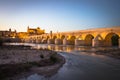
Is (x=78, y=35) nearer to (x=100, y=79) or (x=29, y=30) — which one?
(x=100, y=79)

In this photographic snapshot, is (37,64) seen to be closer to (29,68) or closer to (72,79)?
(29,68)

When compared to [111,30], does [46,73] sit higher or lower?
lower

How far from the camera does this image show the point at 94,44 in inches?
1758

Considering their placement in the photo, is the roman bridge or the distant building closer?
the roman bridge

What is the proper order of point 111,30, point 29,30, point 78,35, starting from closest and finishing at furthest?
point 111,30, point 78,35, point 29,30

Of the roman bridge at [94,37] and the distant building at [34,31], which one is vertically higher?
the distant building at [34,31]

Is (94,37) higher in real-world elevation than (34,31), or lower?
lower

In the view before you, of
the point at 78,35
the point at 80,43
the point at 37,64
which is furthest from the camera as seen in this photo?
the point at 78,35

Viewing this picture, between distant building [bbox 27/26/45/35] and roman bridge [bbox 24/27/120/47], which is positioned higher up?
distant building [bbox 27/26/45/35]

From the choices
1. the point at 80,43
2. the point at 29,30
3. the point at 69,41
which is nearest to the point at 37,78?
the point at 80,43

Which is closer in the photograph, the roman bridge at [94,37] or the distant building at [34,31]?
the roman bridge at [94,37]

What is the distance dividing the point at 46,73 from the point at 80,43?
42737 mm

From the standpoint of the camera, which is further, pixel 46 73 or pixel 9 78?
pixel 46 73

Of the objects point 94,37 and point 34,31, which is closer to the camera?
point 94,37
